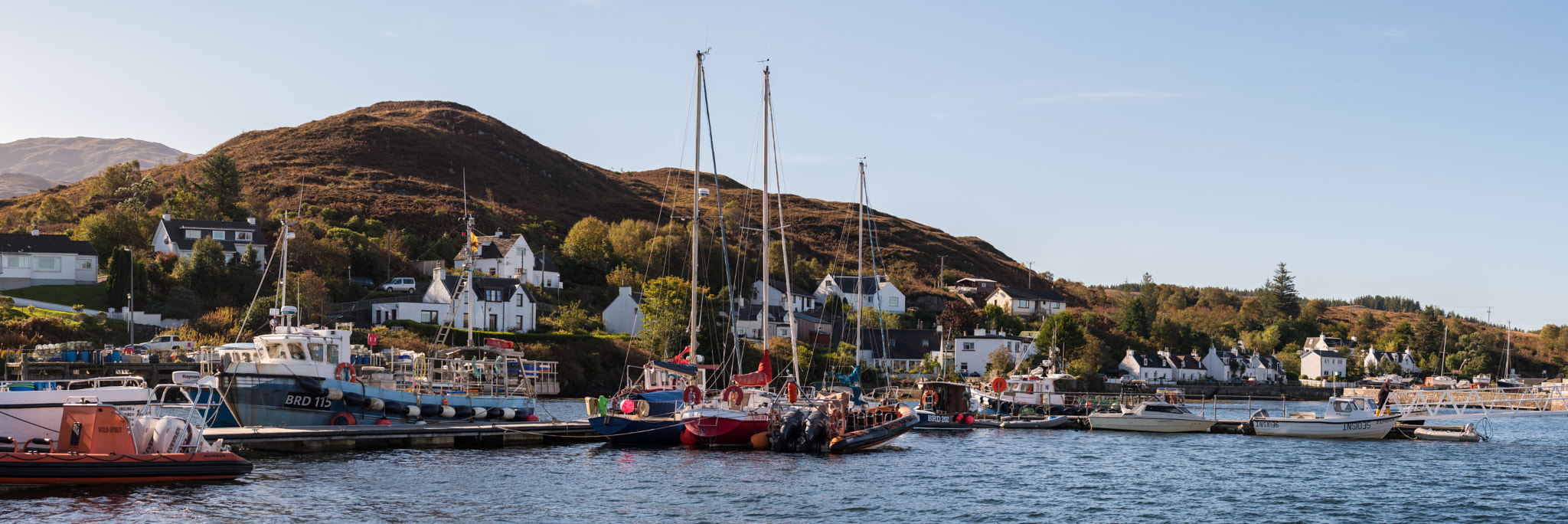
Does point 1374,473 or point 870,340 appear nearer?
point 1374,473

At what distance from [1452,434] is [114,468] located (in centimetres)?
5218

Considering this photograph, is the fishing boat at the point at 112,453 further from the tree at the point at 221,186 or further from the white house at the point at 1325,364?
the white house at the point at 1325,364

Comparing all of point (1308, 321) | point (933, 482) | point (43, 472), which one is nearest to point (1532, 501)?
point (933, 482)

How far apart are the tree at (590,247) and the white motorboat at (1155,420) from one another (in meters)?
66.4

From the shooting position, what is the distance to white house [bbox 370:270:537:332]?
79.3m

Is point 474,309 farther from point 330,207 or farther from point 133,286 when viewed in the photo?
point 330,207

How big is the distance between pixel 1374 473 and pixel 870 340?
207 feet

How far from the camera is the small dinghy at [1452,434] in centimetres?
5109

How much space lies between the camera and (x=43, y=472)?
998 inches

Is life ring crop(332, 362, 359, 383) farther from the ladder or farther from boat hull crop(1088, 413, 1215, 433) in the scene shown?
boat hull crop(1088, 413, 1215, 433)

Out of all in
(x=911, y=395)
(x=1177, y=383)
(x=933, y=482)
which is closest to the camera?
(x=933, y=482)

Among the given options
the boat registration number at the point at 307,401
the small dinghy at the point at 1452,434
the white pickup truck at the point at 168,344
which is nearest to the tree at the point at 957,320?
the small dinghy at the point at 1452,434

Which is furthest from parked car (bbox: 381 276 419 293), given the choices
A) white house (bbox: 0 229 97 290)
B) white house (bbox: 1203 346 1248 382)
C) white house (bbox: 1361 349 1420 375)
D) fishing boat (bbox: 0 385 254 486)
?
white house (bbox: 1361 349 1420 375)

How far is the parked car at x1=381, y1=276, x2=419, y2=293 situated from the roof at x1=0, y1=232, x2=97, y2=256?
20.5 meters
